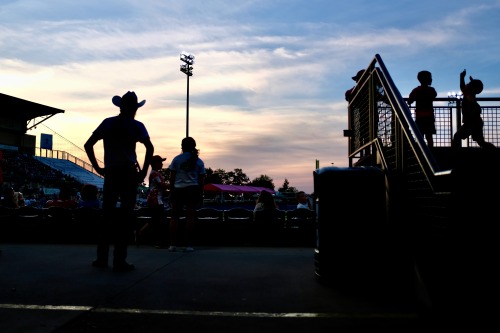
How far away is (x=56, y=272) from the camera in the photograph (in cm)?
480

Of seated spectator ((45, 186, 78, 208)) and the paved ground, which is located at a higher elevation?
seated spectator ((45, 186, 78, 208))

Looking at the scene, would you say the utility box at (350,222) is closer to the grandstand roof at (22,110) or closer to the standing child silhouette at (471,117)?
the standing child silhouette at (471,117)

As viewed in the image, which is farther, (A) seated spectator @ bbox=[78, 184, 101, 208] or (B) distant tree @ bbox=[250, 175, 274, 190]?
(B) distant tree @ bbox=[250, 175, 274, 190]

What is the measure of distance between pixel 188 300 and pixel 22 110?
190 feet

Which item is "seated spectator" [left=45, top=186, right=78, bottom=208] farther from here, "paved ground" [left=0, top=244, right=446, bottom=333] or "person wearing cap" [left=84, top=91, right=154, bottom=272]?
"person wearing cap" [left=84, top=91, right=154, bottom=272]

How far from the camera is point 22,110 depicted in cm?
5472

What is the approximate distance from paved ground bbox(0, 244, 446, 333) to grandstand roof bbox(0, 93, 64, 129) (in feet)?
172

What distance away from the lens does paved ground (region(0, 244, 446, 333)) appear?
3010 mm

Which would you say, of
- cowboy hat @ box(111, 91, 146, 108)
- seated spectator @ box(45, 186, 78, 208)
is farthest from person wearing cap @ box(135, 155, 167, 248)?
cowboy hat @ box(111, 91, 146, 108)

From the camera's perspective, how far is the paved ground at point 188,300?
301 cm

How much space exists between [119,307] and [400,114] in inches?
113

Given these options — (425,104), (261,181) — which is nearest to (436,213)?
(425,104)

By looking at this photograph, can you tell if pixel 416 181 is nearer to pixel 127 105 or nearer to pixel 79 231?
pixel 127 105

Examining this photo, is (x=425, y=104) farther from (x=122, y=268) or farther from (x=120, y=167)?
(x=122, y=268)
